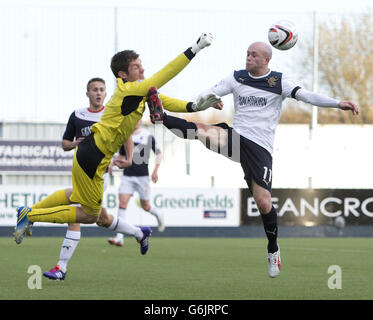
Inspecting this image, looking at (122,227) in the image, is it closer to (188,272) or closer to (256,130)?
(188,272)

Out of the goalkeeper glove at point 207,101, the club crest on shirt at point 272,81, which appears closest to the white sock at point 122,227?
the goalkeeper glove at point 207,101

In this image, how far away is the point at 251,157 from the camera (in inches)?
355

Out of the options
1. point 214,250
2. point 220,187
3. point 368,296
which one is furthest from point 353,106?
point 220,187

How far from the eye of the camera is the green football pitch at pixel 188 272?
7891mm

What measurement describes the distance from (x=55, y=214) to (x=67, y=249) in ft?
2.51

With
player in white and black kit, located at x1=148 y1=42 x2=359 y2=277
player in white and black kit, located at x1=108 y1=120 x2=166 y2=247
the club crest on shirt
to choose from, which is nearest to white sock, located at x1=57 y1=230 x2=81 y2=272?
player in white and black kit, located at x1=148 y1=42 x2=359 y2=277

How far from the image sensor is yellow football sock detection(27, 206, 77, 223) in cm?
841

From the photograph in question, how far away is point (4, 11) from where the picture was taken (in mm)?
20938

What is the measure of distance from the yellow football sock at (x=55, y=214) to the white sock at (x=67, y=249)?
685 mm

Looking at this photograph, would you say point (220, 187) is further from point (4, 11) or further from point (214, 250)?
point (4, 11)

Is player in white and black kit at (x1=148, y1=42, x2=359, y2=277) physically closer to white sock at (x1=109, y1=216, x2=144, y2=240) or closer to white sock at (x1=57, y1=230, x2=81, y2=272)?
white sock at (x1=109, y1=216, x2=144, y2=240)

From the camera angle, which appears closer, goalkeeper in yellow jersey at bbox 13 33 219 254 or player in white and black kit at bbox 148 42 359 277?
goalkeeper in yellow jersey at bbox 13 33 219 254

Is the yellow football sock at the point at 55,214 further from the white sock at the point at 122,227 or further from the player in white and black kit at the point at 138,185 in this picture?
the player in white and black kit at the point at 138,185
